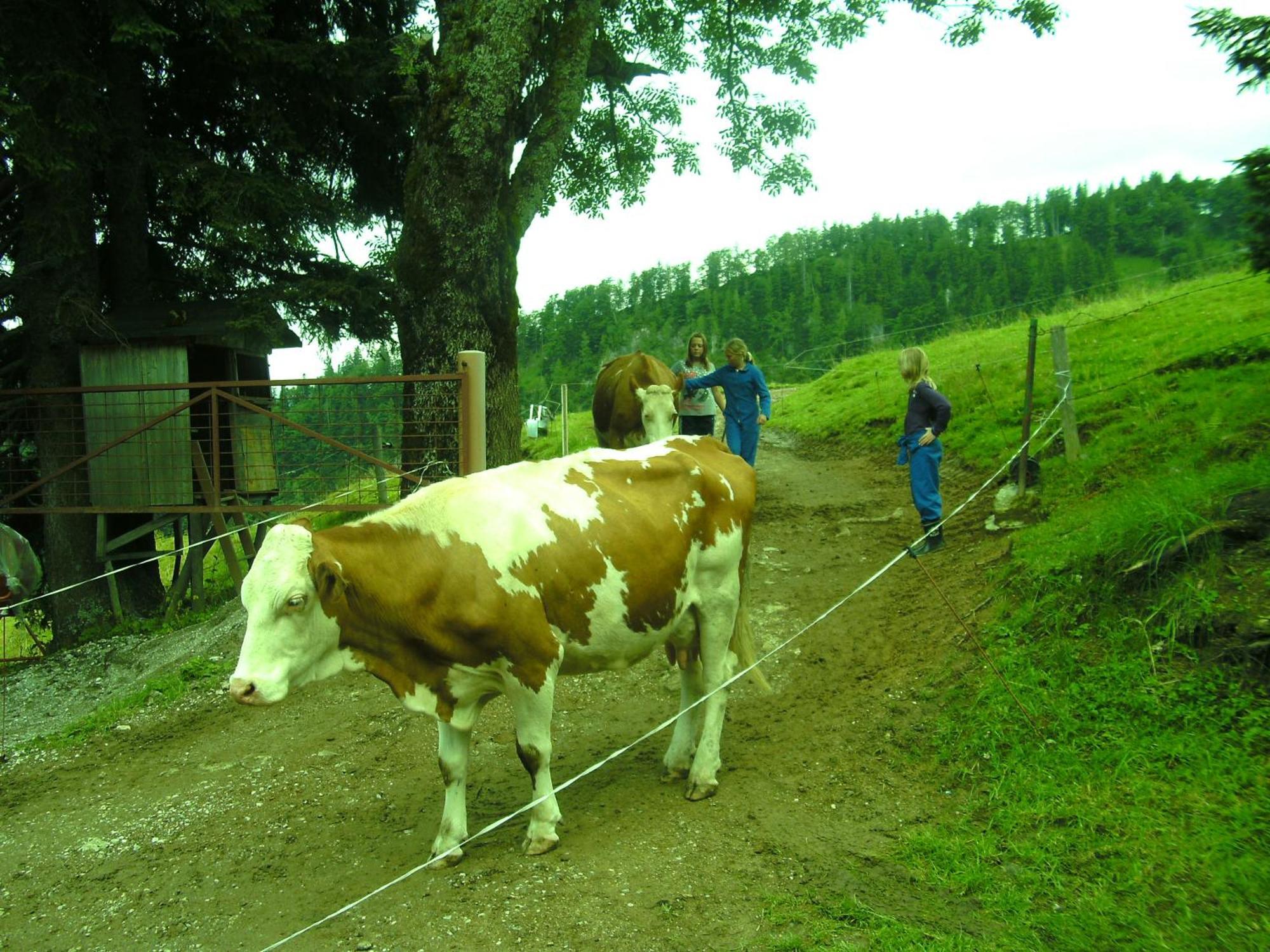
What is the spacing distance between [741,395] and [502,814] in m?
6.27

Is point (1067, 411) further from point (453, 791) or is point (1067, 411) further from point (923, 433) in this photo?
point (453, 791)

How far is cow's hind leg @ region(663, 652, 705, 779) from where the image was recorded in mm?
5820

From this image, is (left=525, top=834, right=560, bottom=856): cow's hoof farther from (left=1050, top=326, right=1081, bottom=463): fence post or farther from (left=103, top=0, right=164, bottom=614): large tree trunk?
(left=103, top=0, right=164, bottom=614): large tree trunk

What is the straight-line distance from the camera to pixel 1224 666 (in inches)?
197

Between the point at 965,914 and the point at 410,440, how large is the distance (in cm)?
721

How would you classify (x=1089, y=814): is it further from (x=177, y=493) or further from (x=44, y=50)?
(x=44, y=50)

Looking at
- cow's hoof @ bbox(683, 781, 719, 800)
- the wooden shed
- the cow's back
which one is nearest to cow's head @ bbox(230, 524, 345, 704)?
the cow's back

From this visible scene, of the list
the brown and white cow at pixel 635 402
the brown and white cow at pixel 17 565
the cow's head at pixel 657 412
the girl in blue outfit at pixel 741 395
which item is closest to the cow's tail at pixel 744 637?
the girl in blue outfit at pixel 741 395

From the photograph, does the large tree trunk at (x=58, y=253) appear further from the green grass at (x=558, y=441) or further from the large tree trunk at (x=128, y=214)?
the green grass at (x=558, y=441)

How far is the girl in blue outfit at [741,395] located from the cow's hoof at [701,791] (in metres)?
5.39

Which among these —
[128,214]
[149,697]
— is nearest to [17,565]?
[149,697]

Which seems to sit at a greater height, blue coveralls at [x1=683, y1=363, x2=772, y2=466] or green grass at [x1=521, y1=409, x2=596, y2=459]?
blue coveralls at [x1=683, y1=363, x2=772, y2=466]

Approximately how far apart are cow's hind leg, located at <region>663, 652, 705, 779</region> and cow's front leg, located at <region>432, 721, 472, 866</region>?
140 centimetres

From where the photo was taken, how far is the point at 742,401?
10695 millimetres
